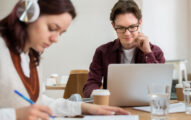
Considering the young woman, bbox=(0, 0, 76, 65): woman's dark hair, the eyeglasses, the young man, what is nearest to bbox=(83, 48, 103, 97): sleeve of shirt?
the young man

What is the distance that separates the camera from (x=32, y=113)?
85 centimetres

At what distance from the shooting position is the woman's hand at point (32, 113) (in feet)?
2.78

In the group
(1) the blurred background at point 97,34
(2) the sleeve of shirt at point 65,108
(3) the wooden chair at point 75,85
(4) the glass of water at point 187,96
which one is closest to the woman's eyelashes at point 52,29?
(2) the sleeve of shirt at point 65,108

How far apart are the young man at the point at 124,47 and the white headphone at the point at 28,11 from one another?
0.86 meters

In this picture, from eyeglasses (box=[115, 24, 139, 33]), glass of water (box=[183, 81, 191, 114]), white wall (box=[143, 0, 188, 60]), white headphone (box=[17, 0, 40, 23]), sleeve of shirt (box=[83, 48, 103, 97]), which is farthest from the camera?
white wall (box=[143, 0, 188, 60])

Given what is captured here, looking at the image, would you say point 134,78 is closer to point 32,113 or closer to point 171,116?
point 171,116

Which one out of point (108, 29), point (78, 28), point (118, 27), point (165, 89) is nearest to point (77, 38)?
point (78, 28)

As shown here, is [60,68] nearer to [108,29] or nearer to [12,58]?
[108,29]

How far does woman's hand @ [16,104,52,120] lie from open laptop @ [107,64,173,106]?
0.61 m

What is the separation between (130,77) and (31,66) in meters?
0.50

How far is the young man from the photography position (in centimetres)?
183

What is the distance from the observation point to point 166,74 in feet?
4.70

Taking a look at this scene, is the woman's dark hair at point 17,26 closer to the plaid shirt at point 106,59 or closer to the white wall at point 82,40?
the plaid shirt at point 106,59

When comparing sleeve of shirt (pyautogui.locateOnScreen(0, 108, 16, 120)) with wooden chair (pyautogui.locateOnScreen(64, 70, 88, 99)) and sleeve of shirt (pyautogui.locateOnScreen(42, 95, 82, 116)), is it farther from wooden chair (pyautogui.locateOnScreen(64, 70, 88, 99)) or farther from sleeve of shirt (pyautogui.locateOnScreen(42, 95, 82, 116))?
wooden chair (pyautogui.locateOnScreen(64, 70, 88, 99))
